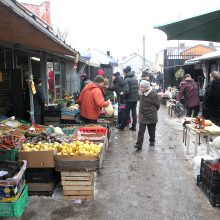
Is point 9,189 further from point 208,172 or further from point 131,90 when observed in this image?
point 131,90

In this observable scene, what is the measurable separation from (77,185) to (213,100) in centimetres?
525

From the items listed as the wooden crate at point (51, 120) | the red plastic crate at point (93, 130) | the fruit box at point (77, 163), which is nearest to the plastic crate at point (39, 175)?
the fruit box at point (77, 163)

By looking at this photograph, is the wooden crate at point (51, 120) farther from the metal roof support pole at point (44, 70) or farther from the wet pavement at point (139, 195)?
the wet pavement at point (139, 195)

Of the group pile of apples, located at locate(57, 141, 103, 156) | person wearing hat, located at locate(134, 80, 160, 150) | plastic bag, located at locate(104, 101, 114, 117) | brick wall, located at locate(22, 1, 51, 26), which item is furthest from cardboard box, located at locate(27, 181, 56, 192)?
brick wall, located at locate(22, 1, 51, 26)

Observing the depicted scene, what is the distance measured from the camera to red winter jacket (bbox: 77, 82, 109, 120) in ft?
23.5

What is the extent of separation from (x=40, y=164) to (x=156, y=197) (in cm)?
192

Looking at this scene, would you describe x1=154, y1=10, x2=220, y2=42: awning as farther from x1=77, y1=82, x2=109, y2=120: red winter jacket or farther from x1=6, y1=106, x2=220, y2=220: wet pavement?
x1=77, y1=82, x2=109, y2=120: red winter jacket

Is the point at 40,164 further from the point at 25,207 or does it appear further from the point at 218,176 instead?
the point at 218,176

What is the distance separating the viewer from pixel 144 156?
741 centimetres

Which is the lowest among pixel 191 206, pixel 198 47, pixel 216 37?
pixel 191 206

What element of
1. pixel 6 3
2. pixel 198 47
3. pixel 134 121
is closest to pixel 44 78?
pixel 134 121

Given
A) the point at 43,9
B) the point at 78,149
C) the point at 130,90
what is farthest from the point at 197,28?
the point at 43,9

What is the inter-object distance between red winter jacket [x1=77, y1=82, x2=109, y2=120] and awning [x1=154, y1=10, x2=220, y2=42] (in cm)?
295

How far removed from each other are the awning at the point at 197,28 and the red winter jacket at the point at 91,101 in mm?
2948
